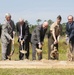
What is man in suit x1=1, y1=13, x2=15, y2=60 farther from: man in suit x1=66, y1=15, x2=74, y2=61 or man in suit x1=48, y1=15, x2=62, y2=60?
man in suit x1=66, y1=15, x2=74, y2=61

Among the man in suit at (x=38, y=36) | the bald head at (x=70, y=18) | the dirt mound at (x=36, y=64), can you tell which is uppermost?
the bald head at (x=70, y=18)

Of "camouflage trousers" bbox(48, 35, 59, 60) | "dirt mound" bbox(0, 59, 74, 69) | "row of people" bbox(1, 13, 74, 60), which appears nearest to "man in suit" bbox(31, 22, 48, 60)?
"row of people" bbox(1, 13, 74, 60)

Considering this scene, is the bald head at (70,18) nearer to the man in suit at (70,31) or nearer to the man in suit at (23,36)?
the man in suit at (70,31)

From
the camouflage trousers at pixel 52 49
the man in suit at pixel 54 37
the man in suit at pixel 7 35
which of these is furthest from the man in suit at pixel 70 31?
the man in suit at pixel 7 35

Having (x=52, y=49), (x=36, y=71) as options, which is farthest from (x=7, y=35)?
(x=36, y=71)

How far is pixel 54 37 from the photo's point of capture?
17094mm

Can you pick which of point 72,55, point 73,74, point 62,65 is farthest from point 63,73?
point 72,55

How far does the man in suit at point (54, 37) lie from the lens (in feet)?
55.5

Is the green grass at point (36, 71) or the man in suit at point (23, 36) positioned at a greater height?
the man in suit at point (23, 36)

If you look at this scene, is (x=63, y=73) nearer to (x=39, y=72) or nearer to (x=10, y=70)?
(x=39, y=72)

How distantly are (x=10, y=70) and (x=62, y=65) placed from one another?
2.08 metres

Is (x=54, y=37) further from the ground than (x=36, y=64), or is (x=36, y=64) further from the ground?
(x=54, y=37)

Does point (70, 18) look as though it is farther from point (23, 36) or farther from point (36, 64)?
point (36, 64)

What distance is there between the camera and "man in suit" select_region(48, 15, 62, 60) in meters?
16.9
